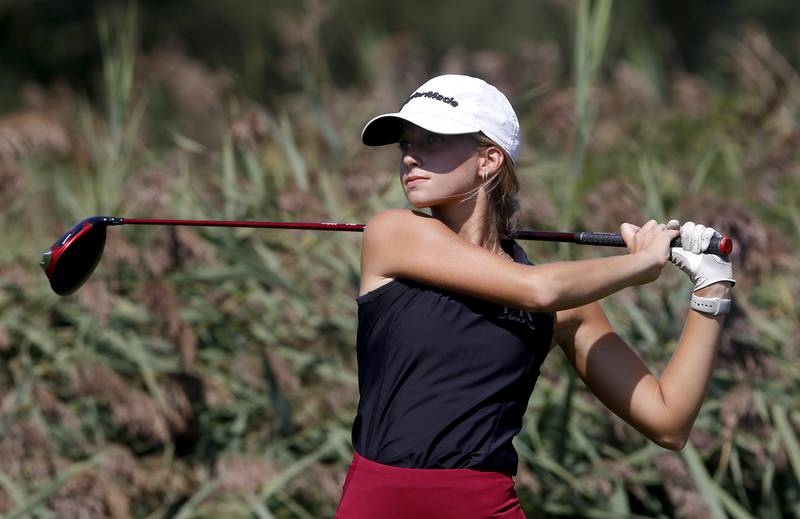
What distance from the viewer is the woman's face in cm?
304

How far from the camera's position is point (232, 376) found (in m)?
5.13

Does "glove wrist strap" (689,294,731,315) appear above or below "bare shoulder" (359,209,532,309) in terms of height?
below

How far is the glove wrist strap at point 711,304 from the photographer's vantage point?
297 cm

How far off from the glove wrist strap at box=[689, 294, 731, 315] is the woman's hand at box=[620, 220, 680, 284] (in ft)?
0.50

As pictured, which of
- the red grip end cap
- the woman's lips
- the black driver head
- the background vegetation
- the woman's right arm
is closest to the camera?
the woman's right arm

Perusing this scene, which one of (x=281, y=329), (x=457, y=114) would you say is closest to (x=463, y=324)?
(x=457, y=114)

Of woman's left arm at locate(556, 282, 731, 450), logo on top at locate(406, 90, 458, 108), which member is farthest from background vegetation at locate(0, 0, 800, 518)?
logo on top at locate(406, 90, 458, 108)

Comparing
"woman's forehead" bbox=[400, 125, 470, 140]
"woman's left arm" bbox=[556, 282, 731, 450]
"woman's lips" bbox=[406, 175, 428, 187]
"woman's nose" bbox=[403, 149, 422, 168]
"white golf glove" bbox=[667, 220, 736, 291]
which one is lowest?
"woman's left arm" bbox=[556, 282, 731, 450]

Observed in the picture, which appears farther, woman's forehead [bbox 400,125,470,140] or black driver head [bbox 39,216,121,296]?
black driver head [bbox 39,216,121,296]

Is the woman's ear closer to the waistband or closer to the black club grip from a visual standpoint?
the black club grip

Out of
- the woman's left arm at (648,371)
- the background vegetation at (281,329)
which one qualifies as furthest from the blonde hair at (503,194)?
the background vegetation at (281,329)

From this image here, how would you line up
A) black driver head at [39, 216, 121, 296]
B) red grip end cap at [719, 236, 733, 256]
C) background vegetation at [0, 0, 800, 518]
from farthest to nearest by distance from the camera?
1. background vegetation at [0, 0, 800, 518]
2. black driver head at [39, 216, 121, 296]
3. red grip end cap at [719, 236, 733, 256]

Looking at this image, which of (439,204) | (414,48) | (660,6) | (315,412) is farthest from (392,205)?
(660,6)

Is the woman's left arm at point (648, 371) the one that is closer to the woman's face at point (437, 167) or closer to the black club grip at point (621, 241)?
the black club grip at point (621, 241)
